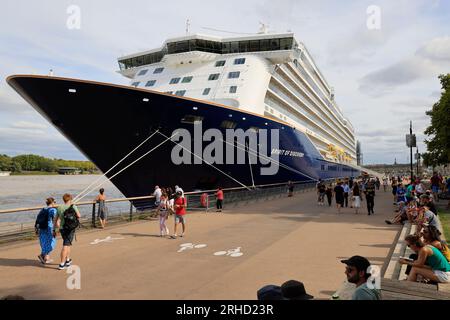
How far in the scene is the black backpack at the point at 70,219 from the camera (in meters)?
6.77

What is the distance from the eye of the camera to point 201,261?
7.04m

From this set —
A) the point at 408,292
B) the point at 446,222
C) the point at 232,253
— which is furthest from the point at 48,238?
the point at 446,222

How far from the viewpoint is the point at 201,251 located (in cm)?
791

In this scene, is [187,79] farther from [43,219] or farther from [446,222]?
[43,219]

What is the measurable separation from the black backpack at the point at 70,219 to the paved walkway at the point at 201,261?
782mm

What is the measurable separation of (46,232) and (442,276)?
6.92 m

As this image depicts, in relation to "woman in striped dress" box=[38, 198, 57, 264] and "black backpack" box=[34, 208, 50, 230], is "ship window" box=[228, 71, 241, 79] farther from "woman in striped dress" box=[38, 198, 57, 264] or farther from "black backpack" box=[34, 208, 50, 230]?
"black backpack" box=[34, 208, 50, 230]

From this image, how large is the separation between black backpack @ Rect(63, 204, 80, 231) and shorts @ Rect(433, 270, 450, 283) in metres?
6.19

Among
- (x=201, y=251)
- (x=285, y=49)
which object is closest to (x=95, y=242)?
(x=201, y=251)

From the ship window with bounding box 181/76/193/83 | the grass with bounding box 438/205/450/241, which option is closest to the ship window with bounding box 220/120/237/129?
the ship window with bounding box 181/76/193/83

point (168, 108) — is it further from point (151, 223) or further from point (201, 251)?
point (201, 251)

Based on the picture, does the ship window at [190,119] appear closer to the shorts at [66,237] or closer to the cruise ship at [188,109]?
the cruise ship at [188,109]

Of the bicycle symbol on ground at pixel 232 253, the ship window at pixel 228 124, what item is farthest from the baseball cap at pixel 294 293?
the ship window at pixel 228 124

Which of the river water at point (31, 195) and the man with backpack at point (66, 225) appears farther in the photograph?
the river water at point (31, 195)
